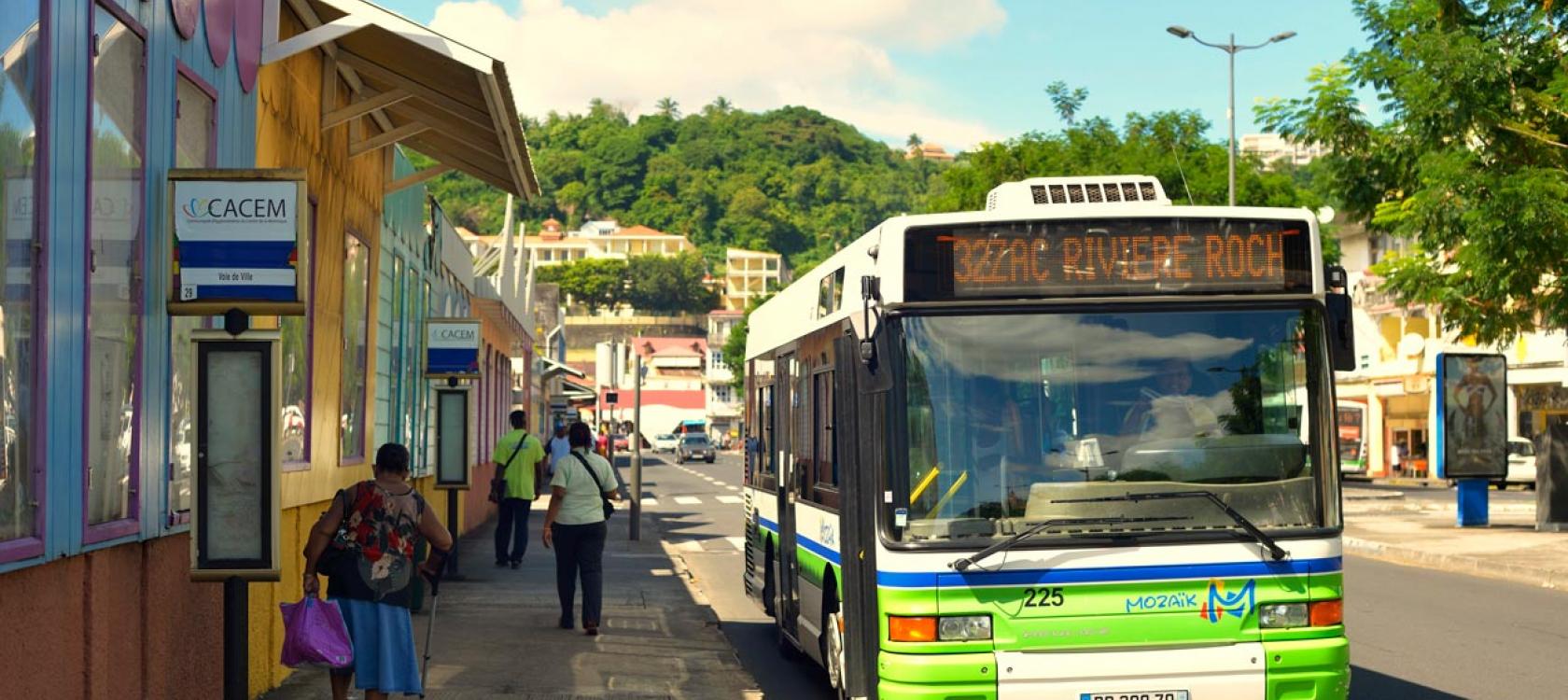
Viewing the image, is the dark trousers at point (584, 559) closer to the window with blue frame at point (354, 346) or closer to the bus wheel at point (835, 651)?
the window with blue frame at point (354, 346)

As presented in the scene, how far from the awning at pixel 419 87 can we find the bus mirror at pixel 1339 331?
15.8ft

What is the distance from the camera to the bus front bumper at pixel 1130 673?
26.5 feet

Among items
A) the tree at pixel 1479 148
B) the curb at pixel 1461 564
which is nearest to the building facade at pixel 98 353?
the curb at pixel 1461 564

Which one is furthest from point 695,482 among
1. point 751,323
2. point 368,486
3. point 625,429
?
point 625,429

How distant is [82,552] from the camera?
22.7 ft

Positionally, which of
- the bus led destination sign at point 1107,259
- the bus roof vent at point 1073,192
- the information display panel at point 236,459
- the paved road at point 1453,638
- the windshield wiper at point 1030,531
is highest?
the bus roof vent at point 1073,192

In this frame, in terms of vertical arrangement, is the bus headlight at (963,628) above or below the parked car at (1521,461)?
above

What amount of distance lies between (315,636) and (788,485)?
4242mm

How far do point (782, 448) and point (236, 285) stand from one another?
554 centimetres

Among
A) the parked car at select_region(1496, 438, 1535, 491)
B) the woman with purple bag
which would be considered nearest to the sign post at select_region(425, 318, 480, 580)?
the woman with purple bag

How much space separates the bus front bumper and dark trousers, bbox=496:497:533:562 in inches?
537

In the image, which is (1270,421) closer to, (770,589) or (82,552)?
(82,552)

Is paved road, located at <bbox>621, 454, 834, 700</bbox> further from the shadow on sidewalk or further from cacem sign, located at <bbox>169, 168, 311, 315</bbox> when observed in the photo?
cacem sign, located at <bbox>169, 168, 311, 315</bbox>

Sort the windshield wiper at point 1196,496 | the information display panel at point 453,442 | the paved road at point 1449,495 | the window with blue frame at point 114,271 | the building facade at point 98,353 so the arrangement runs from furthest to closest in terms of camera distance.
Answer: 1. the paved road at point 1449,495
2. the information display panel at point 453,442
3. the windshield wiper at point 1196,496
4. the window with blue frame at point 114,271
5. the building facade at point 98,353
